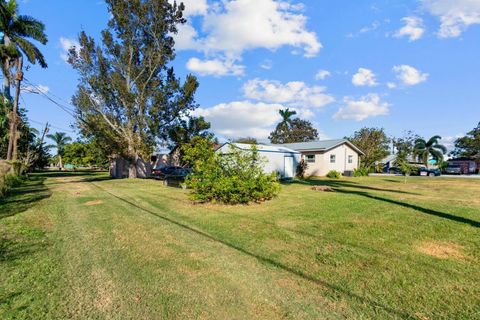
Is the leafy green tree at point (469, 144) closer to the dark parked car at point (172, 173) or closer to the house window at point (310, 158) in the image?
the house window at point (310, 158)

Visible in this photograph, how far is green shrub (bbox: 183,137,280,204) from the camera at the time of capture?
34.1 feet

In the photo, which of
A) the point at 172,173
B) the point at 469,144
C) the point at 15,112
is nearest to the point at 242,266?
the point at 172,173

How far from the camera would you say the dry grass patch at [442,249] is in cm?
491

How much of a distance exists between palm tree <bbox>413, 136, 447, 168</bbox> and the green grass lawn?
4665 cm

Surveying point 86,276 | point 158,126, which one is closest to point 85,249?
point 86,276

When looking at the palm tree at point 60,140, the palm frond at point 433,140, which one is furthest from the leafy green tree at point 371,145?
the palm tree at point 60,140

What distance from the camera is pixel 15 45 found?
66.6 feet

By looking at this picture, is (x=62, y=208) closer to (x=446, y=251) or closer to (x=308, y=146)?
(x=446, y=251)

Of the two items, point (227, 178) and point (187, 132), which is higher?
point (187, 132)

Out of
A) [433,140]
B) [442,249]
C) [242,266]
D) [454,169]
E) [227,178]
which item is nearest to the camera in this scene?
[242,266]

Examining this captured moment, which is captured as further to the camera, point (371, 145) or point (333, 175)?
point (371, 145)

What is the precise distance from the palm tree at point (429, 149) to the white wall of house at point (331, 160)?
24677 millimetres

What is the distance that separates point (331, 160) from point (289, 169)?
20.1ft

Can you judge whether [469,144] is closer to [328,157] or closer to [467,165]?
[467,165]
